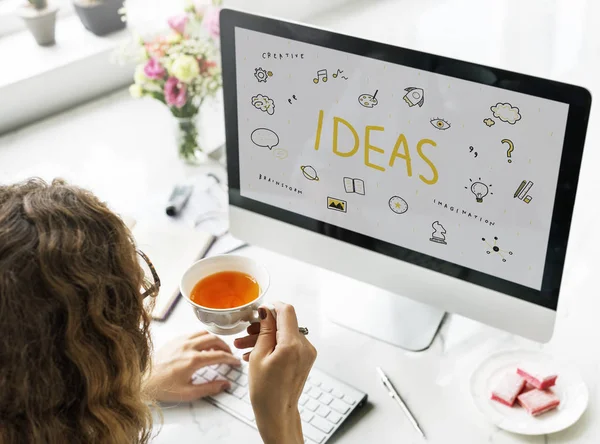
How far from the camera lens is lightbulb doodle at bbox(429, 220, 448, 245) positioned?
1121 mm

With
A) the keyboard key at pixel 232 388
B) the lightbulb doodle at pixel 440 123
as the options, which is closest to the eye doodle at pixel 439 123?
the lightbulb doodle at pixel 440 123

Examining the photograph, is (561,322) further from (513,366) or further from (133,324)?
(133,324)

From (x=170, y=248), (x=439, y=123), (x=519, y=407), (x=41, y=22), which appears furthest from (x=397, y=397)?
(x=41, y=22)

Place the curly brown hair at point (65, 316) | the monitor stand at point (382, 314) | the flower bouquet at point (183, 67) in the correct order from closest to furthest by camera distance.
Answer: the curly brown hair at point (65, 316), the monitor stand at point (382, 314), the flower bouquet at point (183, 67)

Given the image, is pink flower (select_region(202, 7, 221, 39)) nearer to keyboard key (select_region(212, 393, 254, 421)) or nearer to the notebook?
the notebook

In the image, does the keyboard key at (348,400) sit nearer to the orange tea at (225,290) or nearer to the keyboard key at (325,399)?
the keyboard key at (325,399)

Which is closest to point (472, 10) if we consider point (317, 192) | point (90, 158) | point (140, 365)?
point (90, 158)

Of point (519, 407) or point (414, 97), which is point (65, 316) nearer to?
point (414, 97)

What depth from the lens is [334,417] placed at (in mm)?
1160

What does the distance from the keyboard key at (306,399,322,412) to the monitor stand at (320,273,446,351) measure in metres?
0.17

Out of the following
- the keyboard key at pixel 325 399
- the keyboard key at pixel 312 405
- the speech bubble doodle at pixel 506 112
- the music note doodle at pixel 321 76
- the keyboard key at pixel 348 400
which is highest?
the speech bubble doodle at pixel 506 112

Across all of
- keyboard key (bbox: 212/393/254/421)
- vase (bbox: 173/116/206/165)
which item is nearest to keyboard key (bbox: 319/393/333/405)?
keyboard key (bbox: 212/393/254/421)

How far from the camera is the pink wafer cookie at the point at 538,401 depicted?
114 cm

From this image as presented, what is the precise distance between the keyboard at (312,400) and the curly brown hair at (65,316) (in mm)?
297
